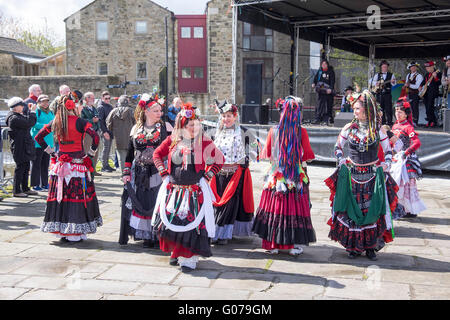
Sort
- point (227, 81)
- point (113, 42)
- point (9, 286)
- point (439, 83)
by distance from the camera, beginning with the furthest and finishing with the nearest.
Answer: point (113, 42) < point (227, 81) < point (439, 83) < point (9, 286)

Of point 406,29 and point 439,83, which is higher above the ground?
point 406,29

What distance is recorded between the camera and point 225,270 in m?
5.11

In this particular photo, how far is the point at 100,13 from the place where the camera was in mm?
38312

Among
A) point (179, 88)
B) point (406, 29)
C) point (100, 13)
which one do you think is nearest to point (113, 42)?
point (100, 13)

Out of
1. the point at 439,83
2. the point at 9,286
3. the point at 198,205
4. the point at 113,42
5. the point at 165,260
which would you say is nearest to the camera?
the point at 9,286

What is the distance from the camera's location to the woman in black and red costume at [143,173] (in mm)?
5848

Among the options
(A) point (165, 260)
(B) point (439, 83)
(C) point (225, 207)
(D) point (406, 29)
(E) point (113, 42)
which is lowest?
(A) point (165, 260)

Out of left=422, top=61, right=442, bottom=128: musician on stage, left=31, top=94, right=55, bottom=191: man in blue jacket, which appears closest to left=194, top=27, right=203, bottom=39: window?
left=422, top=61, right=442, bottom=128: musician on stage

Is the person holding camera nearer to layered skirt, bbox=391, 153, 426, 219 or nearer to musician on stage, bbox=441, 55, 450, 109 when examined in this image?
layered skirt, bbox=391, 153, 426, 219

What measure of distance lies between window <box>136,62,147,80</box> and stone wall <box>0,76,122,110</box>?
8566mm

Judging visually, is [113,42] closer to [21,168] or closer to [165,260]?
[21,168]

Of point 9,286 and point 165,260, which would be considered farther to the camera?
point 165,260

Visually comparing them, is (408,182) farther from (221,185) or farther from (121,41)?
(121,41)
